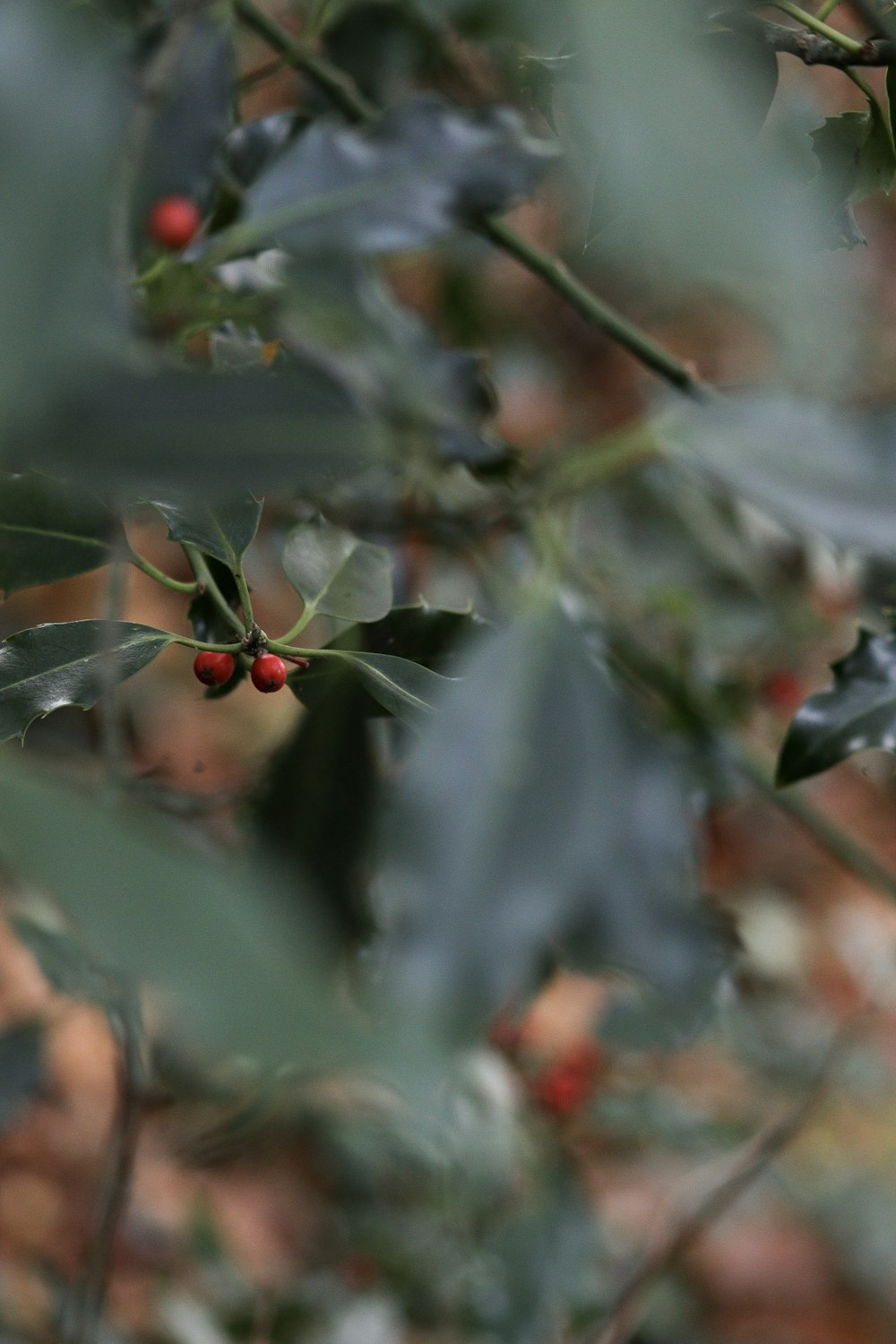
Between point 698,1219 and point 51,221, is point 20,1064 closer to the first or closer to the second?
point 698,1219

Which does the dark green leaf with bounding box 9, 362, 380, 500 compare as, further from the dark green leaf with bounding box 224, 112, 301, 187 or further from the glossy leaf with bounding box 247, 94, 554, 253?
the dark green leaf with bounding box 224, 112, 301, 187

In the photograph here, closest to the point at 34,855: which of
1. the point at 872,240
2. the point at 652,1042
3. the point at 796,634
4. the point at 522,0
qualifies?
the point at 522,0

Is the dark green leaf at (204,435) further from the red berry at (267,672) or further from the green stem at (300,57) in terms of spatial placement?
the green stem at (300,57)

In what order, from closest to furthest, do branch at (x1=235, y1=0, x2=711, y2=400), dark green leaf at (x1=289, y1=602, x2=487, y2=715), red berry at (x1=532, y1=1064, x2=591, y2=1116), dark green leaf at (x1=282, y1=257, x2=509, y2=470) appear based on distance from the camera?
dark green leaf at (x1=282, y1=257, x2=509, y2=470)
dark green leaf at (x1=289, y1=602, x2=487, y2=715)
branch at (x1=235, y1=0, x2=711, y2=400)
red berry at (x1=532, y1=1064, x2=591, y2=1116)

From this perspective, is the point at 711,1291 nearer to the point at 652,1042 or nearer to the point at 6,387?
the point at 652,1042

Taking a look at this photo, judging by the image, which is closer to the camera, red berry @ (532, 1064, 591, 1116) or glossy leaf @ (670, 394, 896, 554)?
glossy leaf @ (670, 394, 896, 554)

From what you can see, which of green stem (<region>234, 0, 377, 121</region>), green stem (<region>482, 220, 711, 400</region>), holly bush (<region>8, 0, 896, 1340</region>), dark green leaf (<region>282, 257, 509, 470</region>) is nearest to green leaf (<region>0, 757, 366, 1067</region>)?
holly bush (<region>8, 0, 896, 1340</region>)

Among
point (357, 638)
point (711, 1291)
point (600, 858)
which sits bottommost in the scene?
point (711, 1291)

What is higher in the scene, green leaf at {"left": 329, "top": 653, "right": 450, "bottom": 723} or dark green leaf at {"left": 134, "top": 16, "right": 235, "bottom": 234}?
dark green leaf at {"left": 134, "top": 16, "right": 235, "bottom": 234}
